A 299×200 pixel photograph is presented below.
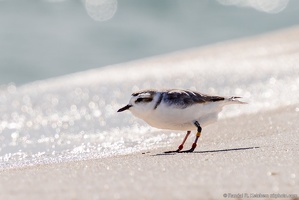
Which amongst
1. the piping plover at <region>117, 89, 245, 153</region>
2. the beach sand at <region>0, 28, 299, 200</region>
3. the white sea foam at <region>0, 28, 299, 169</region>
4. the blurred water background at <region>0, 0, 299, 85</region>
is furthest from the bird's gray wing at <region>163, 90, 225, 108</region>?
the blurred water background at <region>0, 0, 299, 85</region>

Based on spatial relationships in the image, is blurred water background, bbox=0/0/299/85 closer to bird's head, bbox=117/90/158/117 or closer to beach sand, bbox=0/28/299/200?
bird's head, bbox=117/90/158/117

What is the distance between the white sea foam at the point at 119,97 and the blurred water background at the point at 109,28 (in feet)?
11.7

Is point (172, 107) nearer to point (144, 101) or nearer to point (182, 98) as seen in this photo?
point (182, 98)

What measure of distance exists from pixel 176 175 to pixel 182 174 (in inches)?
2.0

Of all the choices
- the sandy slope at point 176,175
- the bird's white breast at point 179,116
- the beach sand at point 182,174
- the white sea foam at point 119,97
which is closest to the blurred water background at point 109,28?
the white sea foam at point 119,97

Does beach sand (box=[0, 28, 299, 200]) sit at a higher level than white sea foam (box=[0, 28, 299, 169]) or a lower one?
lower

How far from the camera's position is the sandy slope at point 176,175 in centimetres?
414

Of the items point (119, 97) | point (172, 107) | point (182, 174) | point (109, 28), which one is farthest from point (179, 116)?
point (109, 28)

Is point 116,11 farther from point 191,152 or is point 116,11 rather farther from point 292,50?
point 191,152

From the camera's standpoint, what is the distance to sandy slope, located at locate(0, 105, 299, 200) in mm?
4137

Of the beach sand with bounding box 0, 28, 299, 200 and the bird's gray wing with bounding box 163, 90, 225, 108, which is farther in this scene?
the bird's gray wing with bounding box 163, 90, 225, 108

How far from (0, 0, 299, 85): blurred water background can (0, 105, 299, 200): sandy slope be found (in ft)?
30.4

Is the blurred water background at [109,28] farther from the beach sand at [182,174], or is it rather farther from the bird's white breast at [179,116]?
the beach sand at [182,174]

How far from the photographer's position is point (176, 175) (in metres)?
4.57
